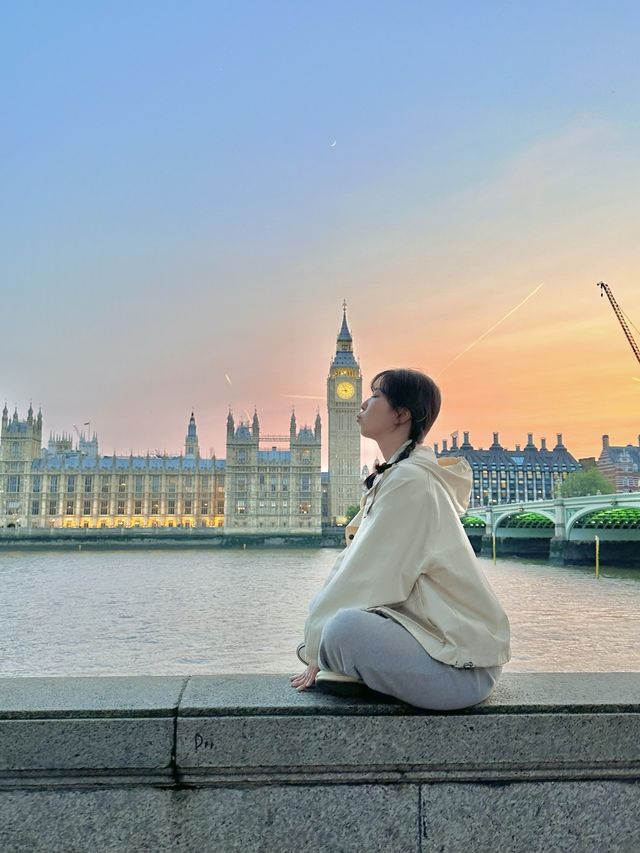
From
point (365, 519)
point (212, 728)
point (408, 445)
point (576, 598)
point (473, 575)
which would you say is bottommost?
point (576, 598)

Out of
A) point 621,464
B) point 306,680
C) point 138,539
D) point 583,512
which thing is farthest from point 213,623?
point 621,464

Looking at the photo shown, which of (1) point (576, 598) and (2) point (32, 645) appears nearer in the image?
(2) point (32, 645)

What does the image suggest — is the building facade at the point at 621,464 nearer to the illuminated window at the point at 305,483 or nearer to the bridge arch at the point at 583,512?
the illuminated window at the point at 305,483

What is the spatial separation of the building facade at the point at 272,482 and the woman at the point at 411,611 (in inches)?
2783

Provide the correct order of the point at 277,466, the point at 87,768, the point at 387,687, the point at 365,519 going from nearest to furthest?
the point at 87,768
the point at 387,687
the point at 365,519
the point at 277,466

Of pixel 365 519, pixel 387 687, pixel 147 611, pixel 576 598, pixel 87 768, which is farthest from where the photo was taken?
pixel 576 598

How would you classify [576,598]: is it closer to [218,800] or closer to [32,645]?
[32,645]

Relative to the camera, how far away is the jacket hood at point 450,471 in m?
2.23

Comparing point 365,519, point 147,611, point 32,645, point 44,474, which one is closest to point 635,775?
point 365,519

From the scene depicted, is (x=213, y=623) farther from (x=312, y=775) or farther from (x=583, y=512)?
(x=583, y=512)

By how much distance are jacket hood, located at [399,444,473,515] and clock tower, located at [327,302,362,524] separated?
80612 mm

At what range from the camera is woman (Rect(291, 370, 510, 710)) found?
6.52 feet

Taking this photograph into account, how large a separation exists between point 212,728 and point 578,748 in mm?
904

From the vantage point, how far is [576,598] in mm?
22188
